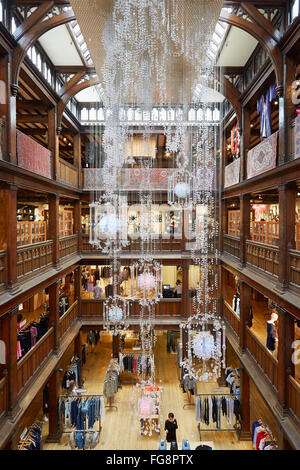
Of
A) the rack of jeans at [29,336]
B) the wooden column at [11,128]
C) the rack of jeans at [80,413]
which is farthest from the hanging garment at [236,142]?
the rack of jeans at [80,413]

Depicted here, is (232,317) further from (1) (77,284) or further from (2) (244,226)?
(1) (77,284)

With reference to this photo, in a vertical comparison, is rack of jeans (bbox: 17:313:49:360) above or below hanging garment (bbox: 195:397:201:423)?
above

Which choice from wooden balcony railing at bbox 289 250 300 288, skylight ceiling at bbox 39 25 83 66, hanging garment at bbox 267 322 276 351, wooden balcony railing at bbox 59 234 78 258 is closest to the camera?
wooden balcony railing at bbox 289 250 300 288

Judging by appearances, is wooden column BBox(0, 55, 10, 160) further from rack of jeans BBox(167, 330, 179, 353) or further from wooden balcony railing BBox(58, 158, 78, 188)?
rack of jeans BBox(167, 330, 179, 353)

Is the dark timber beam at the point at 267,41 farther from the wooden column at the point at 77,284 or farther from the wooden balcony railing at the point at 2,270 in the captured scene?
the wooden column at the point at 77,284

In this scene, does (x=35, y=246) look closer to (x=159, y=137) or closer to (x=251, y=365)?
(x=251, y=365)

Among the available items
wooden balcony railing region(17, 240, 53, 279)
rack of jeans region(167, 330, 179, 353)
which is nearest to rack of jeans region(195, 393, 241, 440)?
rack of jeans region(167, 330, 179, 353)

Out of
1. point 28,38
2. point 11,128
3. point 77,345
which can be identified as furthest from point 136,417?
point 28,38

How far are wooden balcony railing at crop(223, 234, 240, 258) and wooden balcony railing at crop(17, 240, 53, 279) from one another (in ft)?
20.5

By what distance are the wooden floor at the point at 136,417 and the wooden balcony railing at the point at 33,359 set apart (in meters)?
2.96

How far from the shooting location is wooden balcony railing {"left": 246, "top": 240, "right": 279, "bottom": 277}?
7.20 metres

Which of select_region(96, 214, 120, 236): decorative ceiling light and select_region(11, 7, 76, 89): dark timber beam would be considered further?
select_region(96, 214, 120, 236): decorative ceiling light

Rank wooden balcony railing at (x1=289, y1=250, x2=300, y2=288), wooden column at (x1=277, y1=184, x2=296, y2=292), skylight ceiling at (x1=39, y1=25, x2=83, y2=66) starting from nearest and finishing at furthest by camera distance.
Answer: wooden balcony railing at (x1=289, y1=250, x2=300, y2=288) → wooden column at (x1=277, y1=184, x2=296, y2=292) → skylight ceiling at (x1=39, y1=25, x2=83, y2=66)

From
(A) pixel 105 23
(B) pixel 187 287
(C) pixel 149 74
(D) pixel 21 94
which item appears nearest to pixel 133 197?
(B) pixel 187 287
